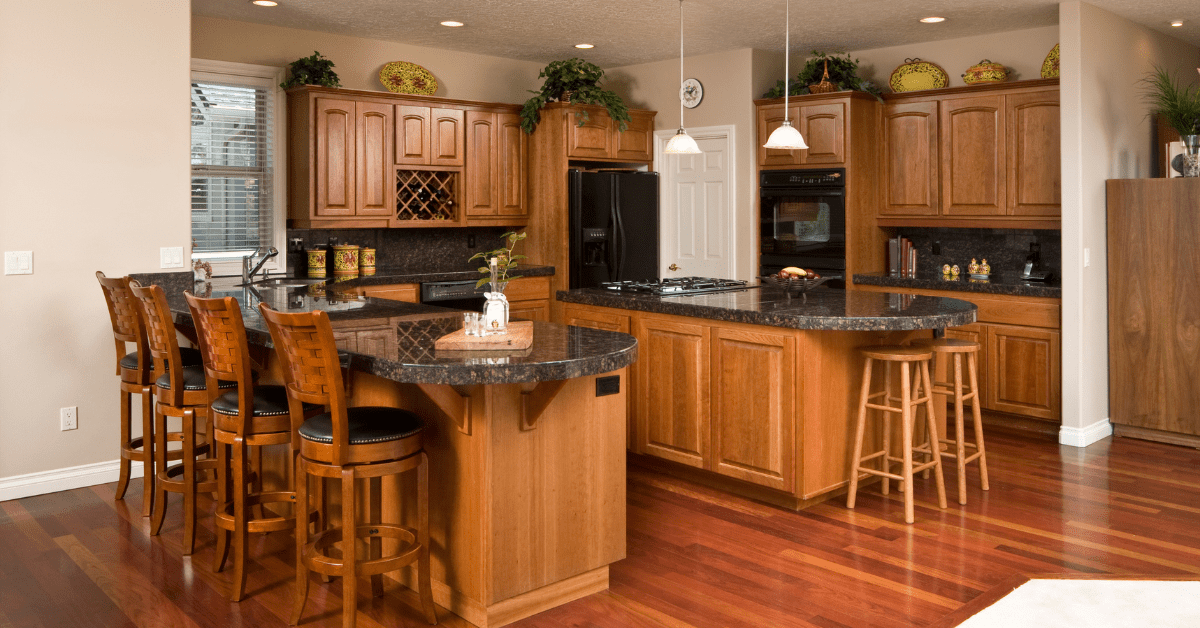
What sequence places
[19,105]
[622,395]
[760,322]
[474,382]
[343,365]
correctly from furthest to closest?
1. [19,105]
2. [760,322]
3. [622,395]
4. [343,365]
5. [474,382]

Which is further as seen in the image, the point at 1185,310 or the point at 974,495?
the point at 1185,310

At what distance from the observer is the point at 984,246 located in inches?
248

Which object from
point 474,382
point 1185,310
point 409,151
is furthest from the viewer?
point 409,151

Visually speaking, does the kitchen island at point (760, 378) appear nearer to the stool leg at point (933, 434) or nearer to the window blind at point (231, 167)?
the stool leg at point (933, 434)

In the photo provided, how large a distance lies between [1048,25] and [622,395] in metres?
4.26

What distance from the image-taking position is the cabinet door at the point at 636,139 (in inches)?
276

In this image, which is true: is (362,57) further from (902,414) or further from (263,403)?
(902,414)

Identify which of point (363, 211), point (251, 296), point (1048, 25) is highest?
point (1048, 25)

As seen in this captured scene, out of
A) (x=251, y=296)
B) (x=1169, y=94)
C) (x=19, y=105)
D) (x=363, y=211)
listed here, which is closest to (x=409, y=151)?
(x=363, y=211)

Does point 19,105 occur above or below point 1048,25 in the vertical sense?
below

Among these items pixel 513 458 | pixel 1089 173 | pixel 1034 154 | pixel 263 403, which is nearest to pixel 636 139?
pixel 1034 154

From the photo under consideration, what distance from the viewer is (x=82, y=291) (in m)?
4.44

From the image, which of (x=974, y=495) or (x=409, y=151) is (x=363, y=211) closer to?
(x=409, y=151)

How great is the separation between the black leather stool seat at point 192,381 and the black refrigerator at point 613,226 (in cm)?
334
